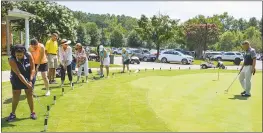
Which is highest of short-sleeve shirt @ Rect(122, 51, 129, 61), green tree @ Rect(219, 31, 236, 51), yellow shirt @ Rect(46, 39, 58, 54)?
green tree @ Rect(219, 31, 236, 51)

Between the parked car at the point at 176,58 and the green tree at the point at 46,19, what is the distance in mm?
11461

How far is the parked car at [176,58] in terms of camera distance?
3750 centimetres

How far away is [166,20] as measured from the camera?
147 feet

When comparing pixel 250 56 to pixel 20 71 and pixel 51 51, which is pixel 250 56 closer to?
pixel 51 51

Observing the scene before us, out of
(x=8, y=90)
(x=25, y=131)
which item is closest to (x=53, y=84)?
(x=8, y=90)

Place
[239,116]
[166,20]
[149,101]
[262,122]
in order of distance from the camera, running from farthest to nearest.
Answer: [166,20], [149,101], [239,116], [262,122]

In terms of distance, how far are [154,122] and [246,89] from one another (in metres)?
5.16

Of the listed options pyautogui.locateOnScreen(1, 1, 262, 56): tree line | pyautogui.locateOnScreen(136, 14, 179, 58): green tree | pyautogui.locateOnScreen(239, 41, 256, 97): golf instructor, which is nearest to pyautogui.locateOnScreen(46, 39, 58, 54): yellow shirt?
pyautogui.locateOnScreen(239, 41, 256, 97): golf instructor

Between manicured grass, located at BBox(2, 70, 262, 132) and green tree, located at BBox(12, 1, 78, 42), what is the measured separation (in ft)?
85.1

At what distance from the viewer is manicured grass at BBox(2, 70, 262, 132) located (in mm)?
7293

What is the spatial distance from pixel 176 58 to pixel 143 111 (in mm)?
29672

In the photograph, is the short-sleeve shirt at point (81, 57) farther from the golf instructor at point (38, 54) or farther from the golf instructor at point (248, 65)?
the golf instructor at point (248, 65)

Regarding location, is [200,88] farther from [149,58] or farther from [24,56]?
[149,58]

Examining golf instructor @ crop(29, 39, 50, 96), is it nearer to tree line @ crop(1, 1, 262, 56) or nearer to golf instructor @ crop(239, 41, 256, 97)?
golf instructor @ crop(239, 41, 256, 97)
